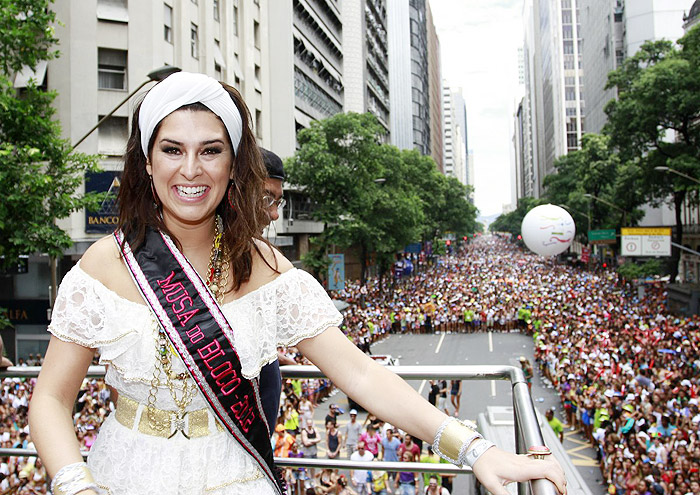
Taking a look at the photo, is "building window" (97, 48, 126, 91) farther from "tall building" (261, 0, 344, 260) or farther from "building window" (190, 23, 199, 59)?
"tall building" (261, 0, 344, 260)

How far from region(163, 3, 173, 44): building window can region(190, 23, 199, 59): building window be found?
1.14 m

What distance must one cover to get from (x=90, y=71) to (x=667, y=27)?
5193 cm

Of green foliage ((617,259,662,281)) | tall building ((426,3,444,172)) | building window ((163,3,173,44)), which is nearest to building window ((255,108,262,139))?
building window ((163,3,173,44))

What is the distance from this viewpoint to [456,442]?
68.8 inches

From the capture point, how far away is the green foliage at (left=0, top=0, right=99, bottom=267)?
10.7m

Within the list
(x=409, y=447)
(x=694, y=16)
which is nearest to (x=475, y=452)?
(x=409, y=447)

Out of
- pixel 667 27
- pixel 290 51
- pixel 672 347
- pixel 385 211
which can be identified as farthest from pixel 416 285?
pixel 667 27

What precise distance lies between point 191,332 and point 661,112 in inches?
1228

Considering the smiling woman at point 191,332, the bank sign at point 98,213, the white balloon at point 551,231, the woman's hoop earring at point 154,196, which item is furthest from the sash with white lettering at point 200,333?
the bank sign at point 98,213

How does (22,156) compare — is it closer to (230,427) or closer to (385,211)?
(230,427)

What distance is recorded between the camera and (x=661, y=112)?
94.0 feet

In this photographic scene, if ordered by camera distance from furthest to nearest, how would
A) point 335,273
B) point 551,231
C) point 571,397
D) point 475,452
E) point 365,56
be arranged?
point 365,56
point 335,273
point 551,231
point 571,397
point 475,452

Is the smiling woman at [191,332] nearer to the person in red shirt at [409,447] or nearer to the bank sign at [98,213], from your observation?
the person in red shirt at [409,447]

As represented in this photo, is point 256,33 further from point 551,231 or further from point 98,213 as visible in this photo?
point 551,231
